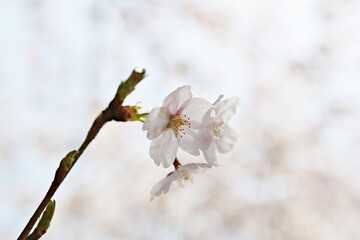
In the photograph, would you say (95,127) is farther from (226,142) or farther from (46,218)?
(226,142)

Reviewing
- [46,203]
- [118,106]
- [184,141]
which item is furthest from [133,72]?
[184,141]

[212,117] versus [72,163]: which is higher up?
[212,117]

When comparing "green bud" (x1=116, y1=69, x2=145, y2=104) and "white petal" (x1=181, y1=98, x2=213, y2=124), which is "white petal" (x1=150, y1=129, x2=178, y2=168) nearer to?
"white petal" (x1=181, y1=98, x2=213, y2=124)

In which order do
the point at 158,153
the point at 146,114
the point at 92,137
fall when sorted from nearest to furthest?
the point at 92,137 → the point at 146,114 → the point at 158,153

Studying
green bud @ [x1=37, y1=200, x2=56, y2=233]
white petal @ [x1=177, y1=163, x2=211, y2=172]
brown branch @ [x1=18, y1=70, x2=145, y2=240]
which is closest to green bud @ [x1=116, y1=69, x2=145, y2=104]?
brown branch @ [x1=18, y1=70, x2=145, y2=240]

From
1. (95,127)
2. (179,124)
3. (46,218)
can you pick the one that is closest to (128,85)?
(95,127)

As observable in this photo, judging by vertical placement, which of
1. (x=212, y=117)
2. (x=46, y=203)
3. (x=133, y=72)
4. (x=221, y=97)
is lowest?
(x=46, y=203)

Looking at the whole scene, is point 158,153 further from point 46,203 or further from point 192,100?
point 46,203
